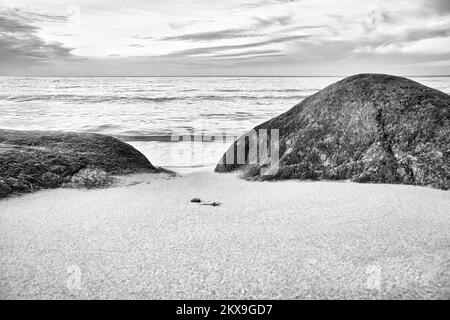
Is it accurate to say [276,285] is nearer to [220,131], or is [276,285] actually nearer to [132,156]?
[132,156]

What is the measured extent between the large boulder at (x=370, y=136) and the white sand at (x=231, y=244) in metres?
0.32

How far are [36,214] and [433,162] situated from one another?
3593 millimetres

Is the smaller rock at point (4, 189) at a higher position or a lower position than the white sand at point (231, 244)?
higher

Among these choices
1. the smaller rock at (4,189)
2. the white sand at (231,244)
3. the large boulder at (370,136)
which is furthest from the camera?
the large boulder at (370,136)

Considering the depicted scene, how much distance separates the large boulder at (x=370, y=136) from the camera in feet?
12.2

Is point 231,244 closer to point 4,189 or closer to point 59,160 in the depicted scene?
point 4,189

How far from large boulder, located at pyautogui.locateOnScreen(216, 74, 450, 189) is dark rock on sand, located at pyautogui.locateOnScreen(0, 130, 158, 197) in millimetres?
1611

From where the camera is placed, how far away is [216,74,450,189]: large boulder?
371 cm

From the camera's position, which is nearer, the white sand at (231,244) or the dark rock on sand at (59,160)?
the white sand at (231,244)

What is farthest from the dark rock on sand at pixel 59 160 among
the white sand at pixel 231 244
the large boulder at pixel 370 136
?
the large boulder at pixel 370 136

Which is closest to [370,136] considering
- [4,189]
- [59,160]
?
[59,160]

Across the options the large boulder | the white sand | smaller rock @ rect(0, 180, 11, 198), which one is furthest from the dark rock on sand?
the large boulder

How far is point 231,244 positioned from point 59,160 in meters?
2.62

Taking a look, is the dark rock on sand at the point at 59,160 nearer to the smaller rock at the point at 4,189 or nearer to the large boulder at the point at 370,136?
the smaller rock at the point at 4,189
